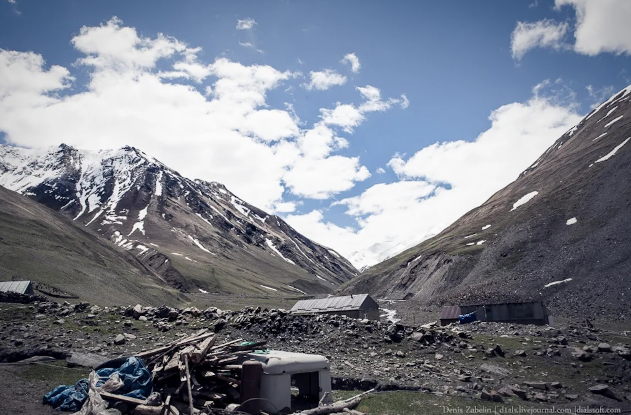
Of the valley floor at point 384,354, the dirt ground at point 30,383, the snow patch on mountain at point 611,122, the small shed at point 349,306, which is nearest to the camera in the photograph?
the dirt ground at point 30,383

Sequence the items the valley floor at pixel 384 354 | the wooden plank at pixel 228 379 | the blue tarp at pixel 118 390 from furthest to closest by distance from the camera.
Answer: the valley floor at pixel 384 354
the wooden plank at pixel 228 379
the blue tarp at pixel 118 390

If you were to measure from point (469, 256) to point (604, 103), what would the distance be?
145386mm

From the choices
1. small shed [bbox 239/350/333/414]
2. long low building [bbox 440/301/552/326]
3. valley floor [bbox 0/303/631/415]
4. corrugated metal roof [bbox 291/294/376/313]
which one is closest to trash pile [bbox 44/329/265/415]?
small shed [bbox 239/350/333/414]

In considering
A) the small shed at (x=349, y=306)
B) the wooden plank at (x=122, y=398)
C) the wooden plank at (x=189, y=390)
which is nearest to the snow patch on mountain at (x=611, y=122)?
the small shed at (x=349, y=306)

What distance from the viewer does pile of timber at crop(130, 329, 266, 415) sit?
17.3 metres

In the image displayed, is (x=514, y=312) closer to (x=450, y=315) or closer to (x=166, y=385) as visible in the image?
(x=450, y=315)

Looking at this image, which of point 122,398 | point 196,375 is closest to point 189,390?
point 196,375

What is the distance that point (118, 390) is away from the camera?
16375mm

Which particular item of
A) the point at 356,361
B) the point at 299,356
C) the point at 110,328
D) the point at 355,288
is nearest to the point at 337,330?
the point at 356,361

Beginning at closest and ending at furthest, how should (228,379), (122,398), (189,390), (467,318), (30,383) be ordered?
1. (122,398)
2. (189,390)
3. (228,379)
4. (30,383)
5. (467,318)

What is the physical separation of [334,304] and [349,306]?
365cm

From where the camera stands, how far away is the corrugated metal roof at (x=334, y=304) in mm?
65688

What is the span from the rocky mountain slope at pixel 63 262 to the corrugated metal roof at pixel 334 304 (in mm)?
32385

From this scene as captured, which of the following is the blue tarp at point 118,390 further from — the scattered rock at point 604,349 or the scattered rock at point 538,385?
the scattered rock at point 604,349
